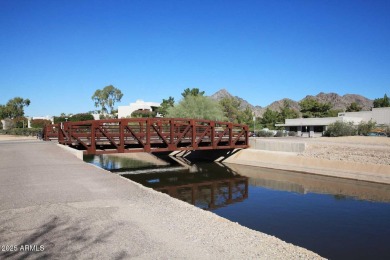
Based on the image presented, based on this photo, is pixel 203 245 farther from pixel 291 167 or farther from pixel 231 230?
pixel 291 167

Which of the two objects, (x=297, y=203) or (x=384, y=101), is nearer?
(x=297, y=203)

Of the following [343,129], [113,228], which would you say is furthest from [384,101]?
[113,228]

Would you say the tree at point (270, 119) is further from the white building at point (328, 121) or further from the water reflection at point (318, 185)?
the water reflection at point (318, 185)

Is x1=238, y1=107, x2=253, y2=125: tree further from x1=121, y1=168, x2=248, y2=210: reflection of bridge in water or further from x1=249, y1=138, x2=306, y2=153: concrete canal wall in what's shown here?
x1=121, y1=168, x2=248, y2=210: reflection of bridge in water

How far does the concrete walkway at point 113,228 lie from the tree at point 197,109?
54.6 metres

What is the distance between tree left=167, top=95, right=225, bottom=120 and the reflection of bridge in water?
1304 inches

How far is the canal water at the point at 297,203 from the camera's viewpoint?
13484 mm

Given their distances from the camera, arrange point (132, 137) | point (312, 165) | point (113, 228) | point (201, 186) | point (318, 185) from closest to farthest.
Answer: point (113, 228), point (318, 185), point (201, 186), point (312, 165), point (132, 137)

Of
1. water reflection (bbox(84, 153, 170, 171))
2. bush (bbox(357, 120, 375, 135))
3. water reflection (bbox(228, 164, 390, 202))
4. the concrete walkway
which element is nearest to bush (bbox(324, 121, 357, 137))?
bush (bbox(357, 120, 375, 135))

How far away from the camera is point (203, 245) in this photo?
8.23 meters

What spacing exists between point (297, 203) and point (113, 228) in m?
14.8

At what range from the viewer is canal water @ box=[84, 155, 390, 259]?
13484 mm

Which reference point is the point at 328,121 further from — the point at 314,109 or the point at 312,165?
the point at 314,109

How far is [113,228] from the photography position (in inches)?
356
